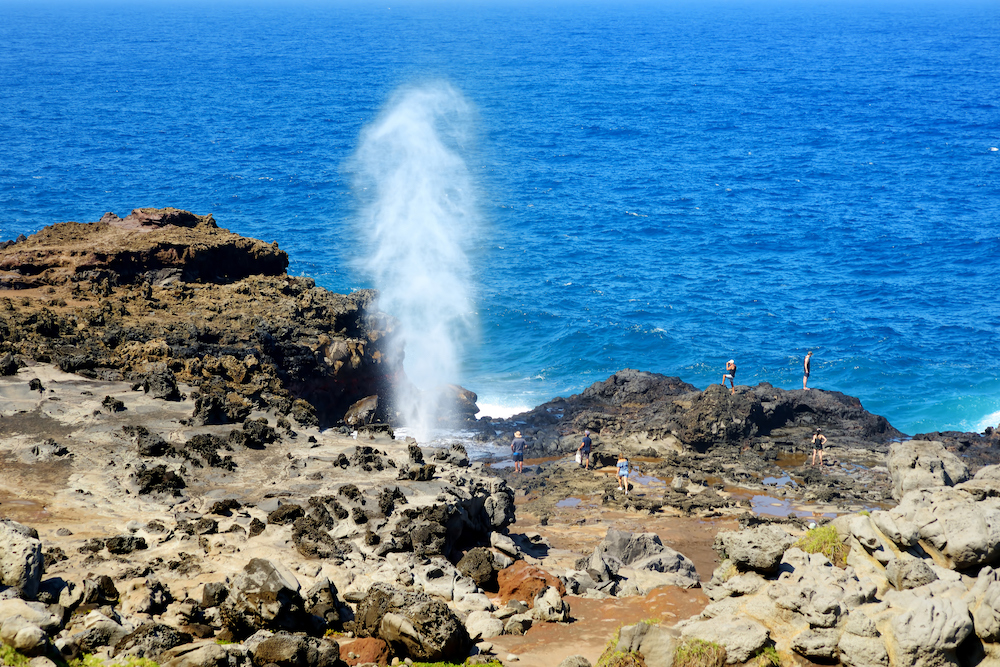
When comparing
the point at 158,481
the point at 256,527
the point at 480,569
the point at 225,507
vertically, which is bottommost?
the point at 480,569

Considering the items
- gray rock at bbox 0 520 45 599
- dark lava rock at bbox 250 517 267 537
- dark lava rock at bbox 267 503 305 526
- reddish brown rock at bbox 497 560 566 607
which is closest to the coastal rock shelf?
dark lava rock at bbox 267 503 305 526

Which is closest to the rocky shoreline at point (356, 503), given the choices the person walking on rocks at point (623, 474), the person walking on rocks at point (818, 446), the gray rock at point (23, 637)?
the gray rock at point (23, 637)

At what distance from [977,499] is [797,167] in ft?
224

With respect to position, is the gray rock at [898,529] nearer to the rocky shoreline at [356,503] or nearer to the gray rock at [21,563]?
the rocky shoreline at [356,503]

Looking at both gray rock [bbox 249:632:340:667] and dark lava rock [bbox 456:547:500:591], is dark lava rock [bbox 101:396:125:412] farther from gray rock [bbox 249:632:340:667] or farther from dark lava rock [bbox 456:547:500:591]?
gray rock [bbox 249:632:340:667]

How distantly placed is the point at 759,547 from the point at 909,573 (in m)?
2.15

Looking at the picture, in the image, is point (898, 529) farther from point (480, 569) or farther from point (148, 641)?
point (148, 641)

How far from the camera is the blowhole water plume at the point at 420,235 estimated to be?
42625 mm

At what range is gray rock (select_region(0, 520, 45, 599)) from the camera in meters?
11.7

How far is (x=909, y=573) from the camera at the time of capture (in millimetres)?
12891

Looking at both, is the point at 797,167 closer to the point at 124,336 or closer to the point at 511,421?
the point at 511,421

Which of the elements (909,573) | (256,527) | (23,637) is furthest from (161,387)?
(909,573)

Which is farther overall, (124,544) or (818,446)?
(818,446)

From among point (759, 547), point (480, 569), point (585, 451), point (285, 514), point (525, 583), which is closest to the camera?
point (759, 547)
